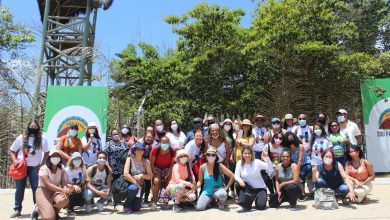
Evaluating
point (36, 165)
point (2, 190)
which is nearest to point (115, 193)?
point (36, 165)

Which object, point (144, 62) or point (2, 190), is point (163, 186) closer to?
point (2, 190)

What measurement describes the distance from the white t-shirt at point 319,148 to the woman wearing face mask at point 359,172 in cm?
42

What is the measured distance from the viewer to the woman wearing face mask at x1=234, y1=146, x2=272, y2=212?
659 cm

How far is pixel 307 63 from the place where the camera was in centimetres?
1298

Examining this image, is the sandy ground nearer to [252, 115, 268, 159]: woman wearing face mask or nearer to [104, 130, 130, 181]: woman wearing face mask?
[104, 130, 130, 181]: woman wearing face mask

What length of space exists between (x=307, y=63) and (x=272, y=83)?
144cm

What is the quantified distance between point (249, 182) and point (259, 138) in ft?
4.62

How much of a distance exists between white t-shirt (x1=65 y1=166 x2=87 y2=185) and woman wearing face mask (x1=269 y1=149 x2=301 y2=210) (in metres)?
3.38

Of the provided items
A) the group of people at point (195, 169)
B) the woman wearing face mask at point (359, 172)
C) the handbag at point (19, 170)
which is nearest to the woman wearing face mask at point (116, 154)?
the group of people at point (195, 169)

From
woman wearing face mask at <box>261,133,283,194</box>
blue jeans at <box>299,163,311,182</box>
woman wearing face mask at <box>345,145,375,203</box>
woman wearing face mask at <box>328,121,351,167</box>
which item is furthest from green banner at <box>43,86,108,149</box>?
woman wearing face mask at <box>345,145,375,203</box>

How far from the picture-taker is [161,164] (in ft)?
23.9

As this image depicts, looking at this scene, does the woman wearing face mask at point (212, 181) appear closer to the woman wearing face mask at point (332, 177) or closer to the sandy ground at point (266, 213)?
the sandy ground at point (266, 213)

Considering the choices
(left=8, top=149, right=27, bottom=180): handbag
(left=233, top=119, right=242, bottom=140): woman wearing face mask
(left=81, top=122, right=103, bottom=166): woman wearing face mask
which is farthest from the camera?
(left=233, top=119, right=242, bottom=140): woman wearing face mask

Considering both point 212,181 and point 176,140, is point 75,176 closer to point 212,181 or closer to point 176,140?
point 176,140
